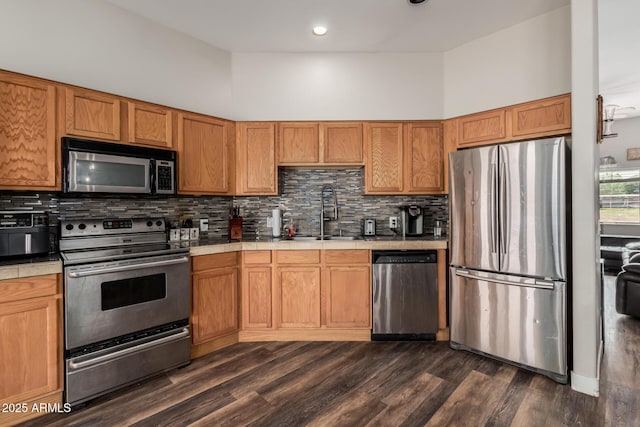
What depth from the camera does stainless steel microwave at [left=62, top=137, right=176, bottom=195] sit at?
221cm

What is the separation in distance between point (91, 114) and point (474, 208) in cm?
312

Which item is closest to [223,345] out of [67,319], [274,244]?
[274,244]

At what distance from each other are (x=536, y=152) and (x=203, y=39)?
3124 mm

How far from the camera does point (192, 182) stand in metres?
2.92

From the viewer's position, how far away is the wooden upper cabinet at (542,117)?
2.55 metres

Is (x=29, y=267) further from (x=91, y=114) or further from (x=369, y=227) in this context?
(x=369, y=227)

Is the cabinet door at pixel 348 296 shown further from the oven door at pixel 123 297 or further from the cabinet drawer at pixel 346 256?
the oven door at pixel 123 297

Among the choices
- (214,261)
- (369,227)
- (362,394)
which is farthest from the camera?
(369,227)

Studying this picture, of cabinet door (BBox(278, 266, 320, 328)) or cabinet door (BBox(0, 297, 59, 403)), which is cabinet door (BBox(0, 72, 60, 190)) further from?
cabinet door (BBox(278, 266, 320, 328))

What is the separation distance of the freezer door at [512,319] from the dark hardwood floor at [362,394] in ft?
0.38

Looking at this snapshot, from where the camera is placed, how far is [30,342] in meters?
1.88

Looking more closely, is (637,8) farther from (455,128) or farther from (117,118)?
(117,118)

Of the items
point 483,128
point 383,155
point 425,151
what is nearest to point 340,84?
point 383,155

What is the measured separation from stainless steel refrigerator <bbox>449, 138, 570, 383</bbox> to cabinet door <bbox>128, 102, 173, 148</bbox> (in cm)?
256
